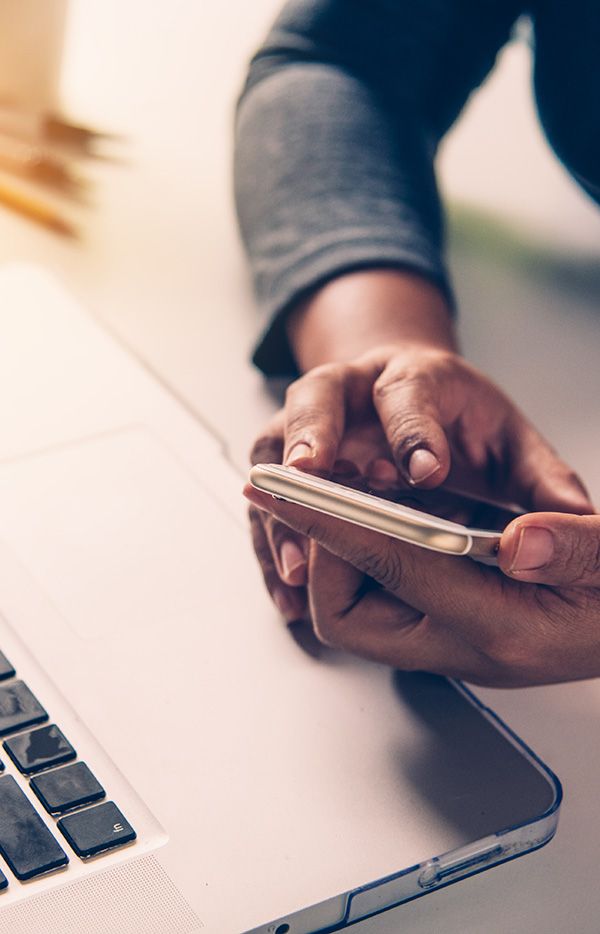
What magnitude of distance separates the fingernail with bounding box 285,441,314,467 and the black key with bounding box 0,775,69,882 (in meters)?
0.17

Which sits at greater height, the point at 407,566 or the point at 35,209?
the point at 35,209

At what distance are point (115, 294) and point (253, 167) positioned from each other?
0.49 feet

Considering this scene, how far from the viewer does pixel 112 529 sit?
19.8 inches

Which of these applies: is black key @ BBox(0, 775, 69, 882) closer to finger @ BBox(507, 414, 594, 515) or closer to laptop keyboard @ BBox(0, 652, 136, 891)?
laptop keyboard @ BBox(0, 652, 136, 891)

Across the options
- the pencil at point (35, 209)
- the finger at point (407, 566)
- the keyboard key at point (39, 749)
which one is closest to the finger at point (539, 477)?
the finger at point (407, 566)

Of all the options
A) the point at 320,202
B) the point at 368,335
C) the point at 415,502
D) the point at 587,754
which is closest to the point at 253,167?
the point at 320,202

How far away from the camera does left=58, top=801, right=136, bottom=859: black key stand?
0.35 m

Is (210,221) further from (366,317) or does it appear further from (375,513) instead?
(375,513)

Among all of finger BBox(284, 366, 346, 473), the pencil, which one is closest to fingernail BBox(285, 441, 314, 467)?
finger BBox(284, 366, 346, 473)

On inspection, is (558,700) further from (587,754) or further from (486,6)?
(486,6)

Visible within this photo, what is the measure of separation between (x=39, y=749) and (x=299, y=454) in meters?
0.16

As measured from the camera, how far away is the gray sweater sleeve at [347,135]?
691 mm

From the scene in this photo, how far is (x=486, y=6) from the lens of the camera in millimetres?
858

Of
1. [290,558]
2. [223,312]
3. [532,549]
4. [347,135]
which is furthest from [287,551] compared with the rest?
[347,135]
